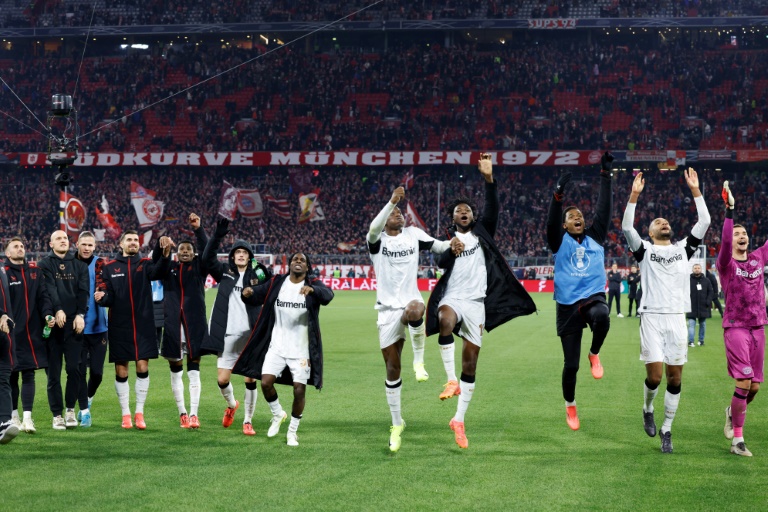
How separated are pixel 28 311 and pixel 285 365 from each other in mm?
3114

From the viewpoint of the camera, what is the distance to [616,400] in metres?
14.5

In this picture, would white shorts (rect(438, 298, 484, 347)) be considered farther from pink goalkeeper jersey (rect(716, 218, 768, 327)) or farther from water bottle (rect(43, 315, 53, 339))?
water bottle (rect(43, 315, 53, 339))

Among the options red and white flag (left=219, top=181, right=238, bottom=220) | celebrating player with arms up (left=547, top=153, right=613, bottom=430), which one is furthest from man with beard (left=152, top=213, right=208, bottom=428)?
red and white flag (left=219, top=181, right=238, bottom=220)

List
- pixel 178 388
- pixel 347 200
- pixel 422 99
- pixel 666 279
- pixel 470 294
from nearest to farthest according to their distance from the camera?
pixel 666 279, pixel 470 294, pixel 178 388, pixel 347 200, pixel 422 99

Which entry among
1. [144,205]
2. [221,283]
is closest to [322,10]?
[144,205]

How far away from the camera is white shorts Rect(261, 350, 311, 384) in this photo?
35.3 feet

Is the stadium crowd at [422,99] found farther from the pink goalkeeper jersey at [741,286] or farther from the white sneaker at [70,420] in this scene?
the white sneaker at [70,420]

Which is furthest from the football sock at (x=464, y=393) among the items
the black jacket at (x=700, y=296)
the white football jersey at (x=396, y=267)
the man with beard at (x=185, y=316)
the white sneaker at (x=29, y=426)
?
the black jacket at (x=700, y=296)

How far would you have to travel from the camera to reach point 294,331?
10.9 metres

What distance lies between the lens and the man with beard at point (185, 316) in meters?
11.9

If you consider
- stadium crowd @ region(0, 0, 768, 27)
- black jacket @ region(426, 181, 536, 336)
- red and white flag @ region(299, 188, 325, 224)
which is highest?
stadium crowd @ region(0, 0, 768, 27)

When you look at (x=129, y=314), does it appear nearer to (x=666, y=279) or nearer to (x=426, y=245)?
(x=426, y=245)

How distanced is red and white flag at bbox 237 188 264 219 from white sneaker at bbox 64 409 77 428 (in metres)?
45.8

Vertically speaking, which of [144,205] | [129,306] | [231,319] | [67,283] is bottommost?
[231,319]
